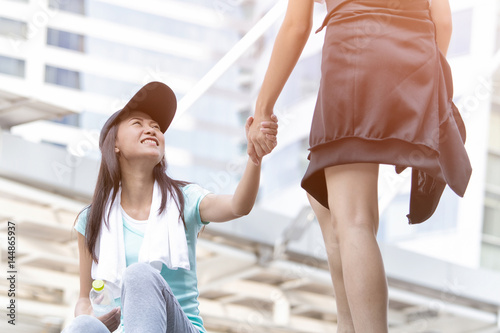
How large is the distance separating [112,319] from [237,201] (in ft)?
1.18

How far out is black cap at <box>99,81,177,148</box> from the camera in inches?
74.3

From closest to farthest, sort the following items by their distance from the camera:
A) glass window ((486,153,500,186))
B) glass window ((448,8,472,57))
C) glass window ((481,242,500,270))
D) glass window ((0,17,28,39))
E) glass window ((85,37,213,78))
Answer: glass window ((0,17,28,39)) < glass window ((481,242,500,270)) < glass window ((486,153,500,186)) < glass window ((448,8,472,57)) < glass window ((85,37,213,78))

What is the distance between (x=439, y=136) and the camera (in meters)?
1.35

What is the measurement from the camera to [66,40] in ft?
95.9

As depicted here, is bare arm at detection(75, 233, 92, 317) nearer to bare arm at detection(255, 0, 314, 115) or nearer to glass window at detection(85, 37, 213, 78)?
bare arm at detection(255, 0, 314, 115)

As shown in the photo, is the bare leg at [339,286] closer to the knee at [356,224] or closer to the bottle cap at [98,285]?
the knee at [356,224]

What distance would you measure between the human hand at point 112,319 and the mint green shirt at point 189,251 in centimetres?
14

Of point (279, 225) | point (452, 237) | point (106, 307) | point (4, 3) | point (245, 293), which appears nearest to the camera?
point (106, 307)

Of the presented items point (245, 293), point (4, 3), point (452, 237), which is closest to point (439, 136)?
point (245, 293)

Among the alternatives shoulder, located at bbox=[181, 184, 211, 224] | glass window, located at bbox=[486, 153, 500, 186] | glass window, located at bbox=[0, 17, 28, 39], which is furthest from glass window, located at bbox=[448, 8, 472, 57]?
shoulder, located at bbox=[181, 184, 211, 224]

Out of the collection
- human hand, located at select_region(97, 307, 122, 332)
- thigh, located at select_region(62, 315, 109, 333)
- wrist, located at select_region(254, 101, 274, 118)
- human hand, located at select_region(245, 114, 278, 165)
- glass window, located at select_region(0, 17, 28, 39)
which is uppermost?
wrist, located at select_region(254, 101, 274, 118)

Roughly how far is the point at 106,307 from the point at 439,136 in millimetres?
816

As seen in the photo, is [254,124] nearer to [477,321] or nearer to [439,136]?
[439,136]

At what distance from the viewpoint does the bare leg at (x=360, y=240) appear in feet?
4.03
